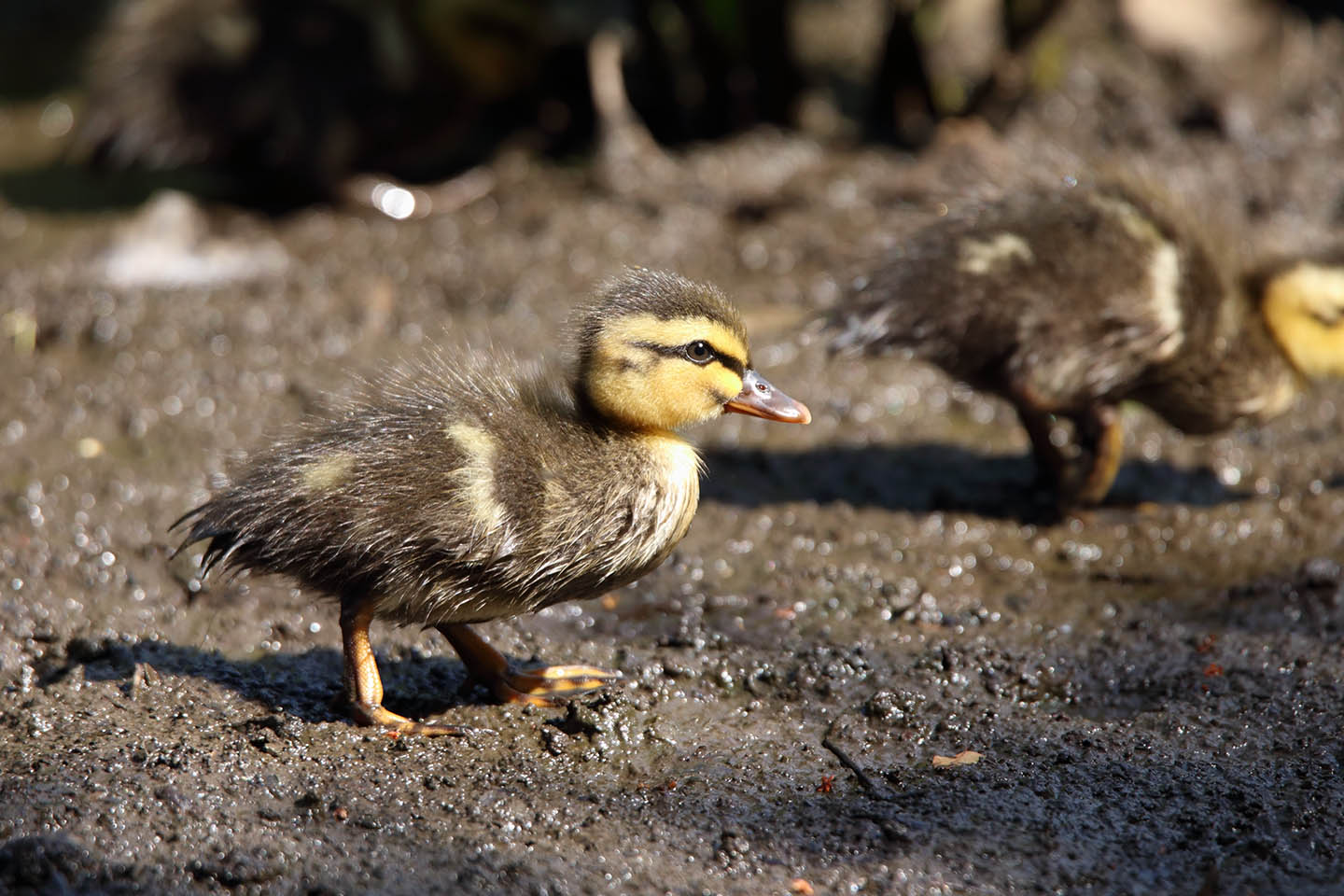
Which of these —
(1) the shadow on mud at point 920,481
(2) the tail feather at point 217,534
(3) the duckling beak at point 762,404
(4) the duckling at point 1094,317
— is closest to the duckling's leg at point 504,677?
(2) the tail feather at point 217,534

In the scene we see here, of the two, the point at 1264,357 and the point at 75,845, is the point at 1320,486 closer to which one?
the point at 1264,357

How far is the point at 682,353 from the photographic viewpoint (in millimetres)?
3568

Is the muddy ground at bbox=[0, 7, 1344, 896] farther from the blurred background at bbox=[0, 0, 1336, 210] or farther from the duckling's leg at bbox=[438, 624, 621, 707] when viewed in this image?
the blurred background at bbox=[0, 0, 1336, 210]

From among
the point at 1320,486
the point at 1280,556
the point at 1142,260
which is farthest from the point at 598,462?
the point at 1320,486

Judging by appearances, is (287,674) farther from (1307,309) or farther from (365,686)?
(1307,309)

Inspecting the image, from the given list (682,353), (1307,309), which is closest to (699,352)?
(682,353)

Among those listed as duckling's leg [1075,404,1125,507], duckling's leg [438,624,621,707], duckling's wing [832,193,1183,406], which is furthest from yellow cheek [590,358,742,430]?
Result: duckling's leg [1075,404,1125,507]

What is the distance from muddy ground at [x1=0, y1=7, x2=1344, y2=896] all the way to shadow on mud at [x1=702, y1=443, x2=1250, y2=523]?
18 millimetres

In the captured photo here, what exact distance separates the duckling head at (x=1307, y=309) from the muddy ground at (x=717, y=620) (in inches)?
13.7

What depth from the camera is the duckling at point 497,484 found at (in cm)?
337

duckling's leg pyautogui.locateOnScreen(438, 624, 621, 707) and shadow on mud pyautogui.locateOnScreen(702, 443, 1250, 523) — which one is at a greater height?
duckling's leg pyautogui.locateOnScreen(438, 624, 621, 707)

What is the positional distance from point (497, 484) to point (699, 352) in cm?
64

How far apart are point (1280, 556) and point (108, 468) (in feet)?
13.6

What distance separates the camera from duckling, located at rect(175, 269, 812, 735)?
11.1 ft
